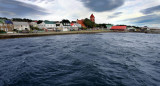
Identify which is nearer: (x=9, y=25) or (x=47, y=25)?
(x=9, y=25)

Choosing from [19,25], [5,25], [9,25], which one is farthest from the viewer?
[19,25]

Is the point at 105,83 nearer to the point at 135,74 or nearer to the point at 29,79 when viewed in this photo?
the point at 135,74

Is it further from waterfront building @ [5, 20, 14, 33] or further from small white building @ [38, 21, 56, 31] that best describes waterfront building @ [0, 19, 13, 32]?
small white building @ [38, 21, 56, 31]

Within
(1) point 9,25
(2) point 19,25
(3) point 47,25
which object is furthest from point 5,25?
(3) point 47,25

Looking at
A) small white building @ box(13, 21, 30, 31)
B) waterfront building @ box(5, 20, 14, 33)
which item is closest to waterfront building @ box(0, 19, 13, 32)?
waterfront building @ box(5, 20, 14, 33)

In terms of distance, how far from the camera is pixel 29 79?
7410 millimetres

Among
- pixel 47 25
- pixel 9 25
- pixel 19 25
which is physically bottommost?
pixel 9 25

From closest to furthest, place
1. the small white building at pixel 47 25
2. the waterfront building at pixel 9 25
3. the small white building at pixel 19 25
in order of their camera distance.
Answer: the waterfront building at pixel 9 25 < the small white building at pixel 19 25 < the small white building at pixel 47 25

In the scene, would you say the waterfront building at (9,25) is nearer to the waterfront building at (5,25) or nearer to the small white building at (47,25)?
the waterfront building at (5,25)

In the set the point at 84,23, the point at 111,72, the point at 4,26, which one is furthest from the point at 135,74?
the point at 84,23

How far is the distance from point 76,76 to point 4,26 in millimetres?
72952

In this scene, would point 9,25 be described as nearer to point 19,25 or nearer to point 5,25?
point 5,25

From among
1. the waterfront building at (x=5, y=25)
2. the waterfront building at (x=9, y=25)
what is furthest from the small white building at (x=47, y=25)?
the waterfront building at (x=5, y=25)

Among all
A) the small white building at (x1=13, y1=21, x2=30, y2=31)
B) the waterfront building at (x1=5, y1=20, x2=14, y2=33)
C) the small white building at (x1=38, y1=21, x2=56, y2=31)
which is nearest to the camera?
the waterfront building at (x1=5, y1=20, x2=14, y2=33)
